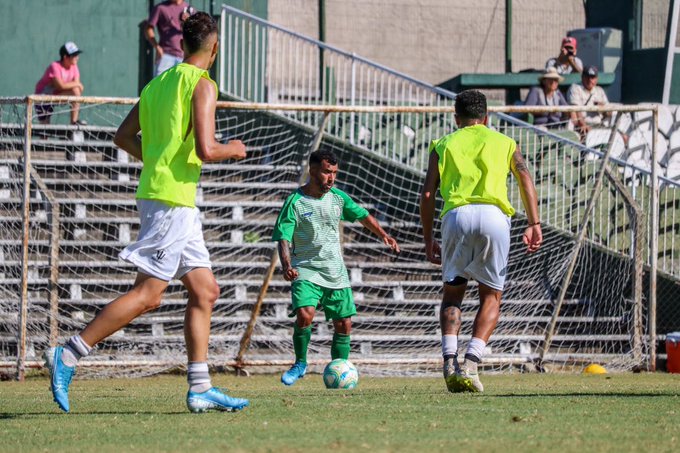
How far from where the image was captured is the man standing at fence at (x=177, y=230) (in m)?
6.70

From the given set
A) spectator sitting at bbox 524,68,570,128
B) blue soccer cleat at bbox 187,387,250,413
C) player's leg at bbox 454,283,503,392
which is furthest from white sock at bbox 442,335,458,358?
spectator sitting at bbox 524,68,570,128

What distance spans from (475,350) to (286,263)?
2.40m

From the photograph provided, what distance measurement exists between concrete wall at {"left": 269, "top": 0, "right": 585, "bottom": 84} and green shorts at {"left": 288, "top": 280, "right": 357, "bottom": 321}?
997 centimetres

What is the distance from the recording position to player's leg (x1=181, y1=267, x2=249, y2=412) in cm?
670

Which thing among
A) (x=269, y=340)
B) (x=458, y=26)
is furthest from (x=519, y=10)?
(x=269, y=340)

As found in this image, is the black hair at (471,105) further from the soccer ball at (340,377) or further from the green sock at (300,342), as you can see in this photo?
the green sock at (300,342)

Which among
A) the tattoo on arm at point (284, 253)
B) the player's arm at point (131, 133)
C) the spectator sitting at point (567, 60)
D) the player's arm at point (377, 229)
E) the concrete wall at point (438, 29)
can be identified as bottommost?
the tattoo on arm at point (284, 253)

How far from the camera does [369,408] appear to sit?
7180mm

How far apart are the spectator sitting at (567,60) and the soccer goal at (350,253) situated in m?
2.54

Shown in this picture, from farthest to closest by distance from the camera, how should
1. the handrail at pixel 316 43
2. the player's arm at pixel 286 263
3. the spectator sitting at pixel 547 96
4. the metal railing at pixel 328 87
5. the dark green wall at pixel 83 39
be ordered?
the dark green wall at pixel 83 39 → the spectator sitting at pixel 547 96 → the handrail at pixel 316 43 → the metal railing at pixel 328 87 → the player's arm at pixel 286 263

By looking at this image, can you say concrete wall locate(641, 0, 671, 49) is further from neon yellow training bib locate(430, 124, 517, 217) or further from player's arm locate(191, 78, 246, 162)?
player's arm locate(191, 78, 246, 162)

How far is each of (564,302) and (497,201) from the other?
5.76m

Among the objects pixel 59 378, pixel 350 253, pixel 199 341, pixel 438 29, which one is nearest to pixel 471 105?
pixel 199 341

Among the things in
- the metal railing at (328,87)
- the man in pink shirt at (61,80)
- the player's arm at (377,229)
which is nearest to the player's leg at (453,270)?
the player's arm at (377,229)
